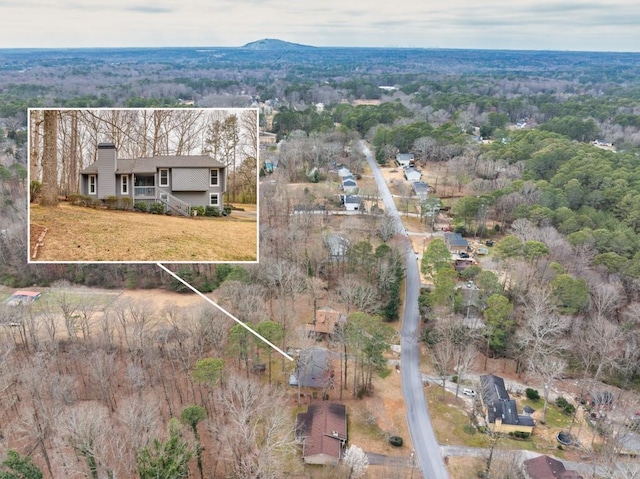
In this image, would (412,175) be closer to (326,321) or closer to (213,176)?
(326,321)

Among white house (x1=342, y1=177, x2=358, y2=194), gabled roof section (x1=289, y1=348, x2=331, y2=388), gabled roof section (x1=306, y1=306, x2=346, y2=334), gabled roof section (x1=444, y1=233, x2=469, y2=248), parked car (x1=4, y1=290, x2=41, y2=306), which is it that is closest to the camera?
gabled roof section (x1=289, y1=348, x2=331, y2=388)

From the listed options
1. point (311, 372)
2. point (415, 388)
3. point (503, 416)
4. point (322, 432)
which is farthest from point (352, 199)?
point (322, 432)

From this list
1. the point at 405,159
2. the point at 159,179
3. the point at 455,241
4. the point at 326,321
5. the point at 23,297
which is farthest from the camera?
the point at 405,159

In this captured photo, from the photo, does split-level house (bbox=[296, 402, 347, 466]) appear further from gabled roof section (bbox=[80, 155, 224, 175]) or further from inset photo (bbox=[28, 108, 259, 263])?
gabled roof section (bbox=[80, 155, 224, 175])

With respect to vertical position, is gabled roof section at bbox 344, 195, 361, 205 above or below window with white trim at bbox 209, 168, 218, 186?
below

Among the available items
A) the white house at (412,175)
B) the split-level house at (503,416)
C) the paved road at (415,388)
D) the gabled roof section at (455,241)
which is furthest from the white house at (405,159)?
the split-level house at (503,416)

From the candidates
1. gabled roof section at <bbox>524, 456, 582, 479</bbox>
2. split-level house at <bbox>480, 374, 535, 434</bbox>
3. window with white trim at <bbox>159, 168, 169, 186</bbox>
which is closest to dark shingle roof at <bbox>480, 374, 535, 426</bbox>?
split-level house at <bbox>480, 374, 535, 434</bbox>
